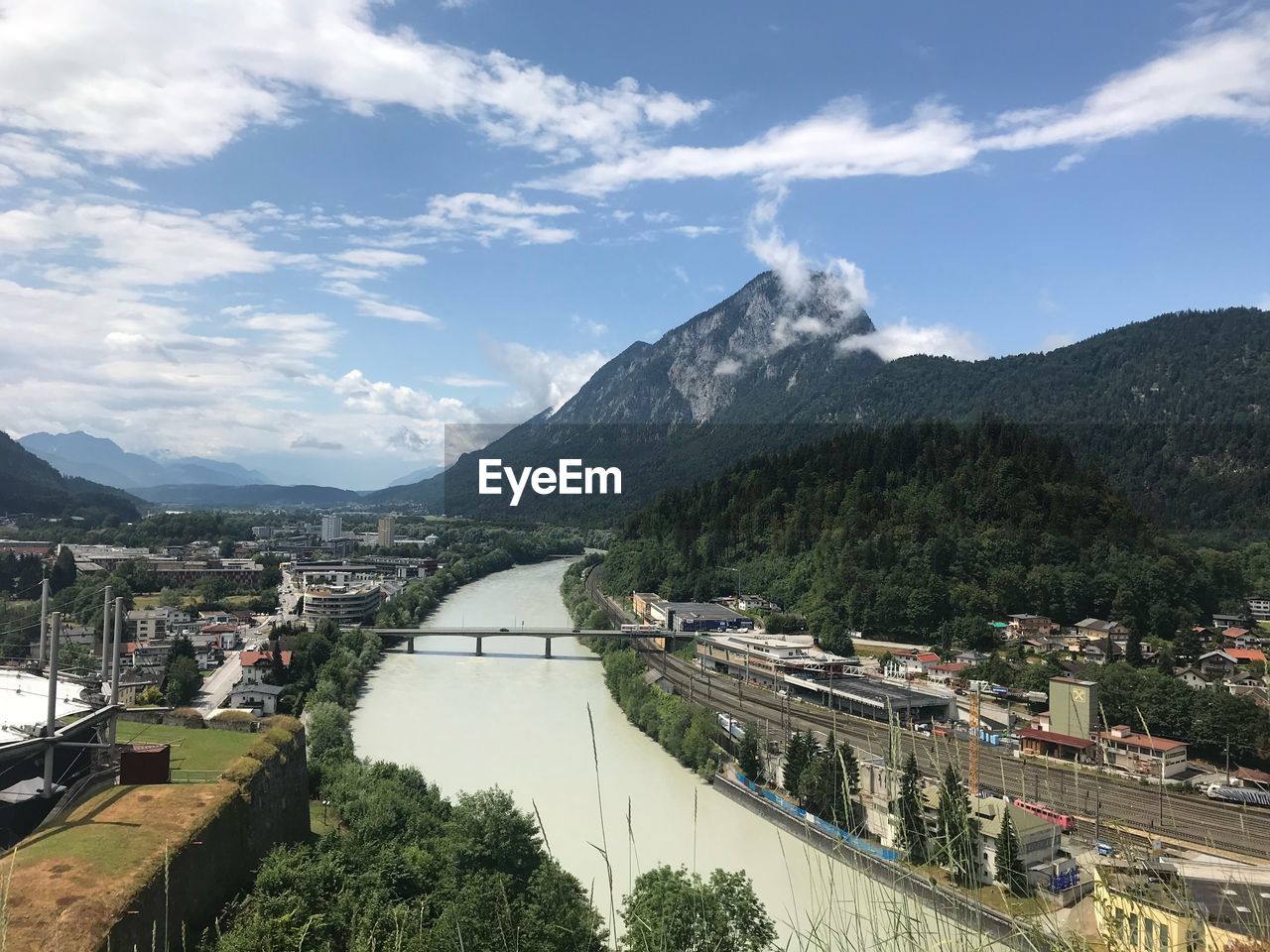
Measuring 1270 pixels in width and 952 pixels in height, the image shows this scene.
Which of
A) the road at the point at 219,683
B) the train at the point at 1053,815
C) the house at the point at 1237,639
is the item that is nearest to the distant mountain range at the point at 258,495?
the road at the point at 219,683

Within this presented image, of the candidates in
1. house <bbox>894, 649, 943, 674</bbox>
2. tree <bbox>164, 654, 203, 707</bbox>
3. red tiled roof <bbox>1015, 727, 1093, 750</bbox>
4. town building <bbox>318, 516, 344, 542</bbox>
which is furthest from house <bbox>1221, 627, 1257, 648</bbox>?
town building <bbox>318, 516, 344, 542</bbox>

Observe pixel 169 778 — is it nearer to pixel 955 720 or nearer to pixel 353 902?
pixel 353 902

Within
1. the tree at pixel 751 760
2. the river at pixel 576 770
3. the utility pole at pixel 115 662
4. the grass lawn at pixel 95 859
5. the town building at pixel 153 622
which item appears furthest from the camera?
the town building at pixel 153 622

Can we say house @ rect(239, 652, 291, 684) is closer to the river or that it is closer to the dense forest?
the river

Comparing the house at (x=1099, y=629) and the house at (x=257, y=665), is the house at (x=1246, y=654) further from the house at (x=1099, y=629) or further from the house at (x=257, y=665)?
the house at (x=257, y=665)

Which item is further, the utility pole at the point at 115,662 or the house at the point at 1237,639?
the house at the point at 1237,639

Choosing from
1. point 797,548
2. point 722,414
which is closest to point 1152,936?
point 797,548

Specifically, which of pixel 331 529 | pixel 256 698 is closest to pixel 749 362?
pixel 331 529
